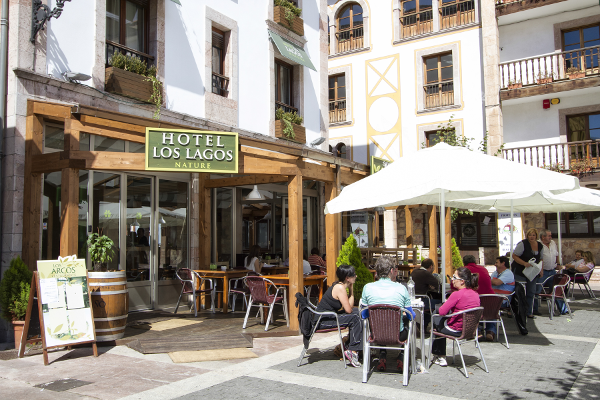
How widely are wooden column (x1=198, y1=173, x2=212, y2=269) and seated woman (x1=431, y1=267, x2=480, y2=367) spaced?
538 cm

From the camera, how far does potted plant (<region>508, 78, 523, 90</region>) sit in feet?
59.5

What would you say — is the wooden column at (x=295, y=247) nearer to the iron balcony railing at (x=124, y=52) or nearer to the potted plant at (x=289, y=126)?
the iron balcony railing at (x=124, y=52)

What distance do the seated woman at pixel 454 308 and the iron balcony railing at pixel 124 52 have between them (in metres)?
6.33

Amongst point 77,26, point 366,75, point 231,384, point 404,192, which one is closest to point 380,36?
point 366,75

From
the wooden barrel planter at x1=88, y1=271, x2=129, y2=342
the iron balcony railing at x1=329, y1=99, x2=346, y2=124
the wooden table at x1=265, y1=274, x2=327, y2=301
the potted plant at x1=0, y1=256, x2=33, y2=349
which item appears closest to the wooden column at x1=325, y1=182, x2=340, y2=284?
the wooden table at x1=265, y1=274, x2=327, y2=301

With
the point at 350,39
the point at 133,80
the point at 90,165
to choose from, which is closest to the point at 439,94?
the point at 350,39

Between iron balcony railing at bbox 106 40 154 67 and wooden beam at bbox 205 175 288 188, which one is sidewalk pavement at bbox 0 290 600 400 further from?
iron balcony railing at bbox 106 40 154 67

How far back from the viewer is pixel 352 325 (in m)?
5.58

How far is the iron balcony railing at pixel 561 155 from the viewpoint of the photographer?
17.0m

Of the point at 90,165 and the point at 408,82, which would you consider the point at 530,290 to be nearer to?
the point at 90,165

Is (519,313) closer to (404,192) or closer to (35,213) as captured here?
(404,192)

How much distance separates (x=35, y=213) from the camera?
6.86 metres

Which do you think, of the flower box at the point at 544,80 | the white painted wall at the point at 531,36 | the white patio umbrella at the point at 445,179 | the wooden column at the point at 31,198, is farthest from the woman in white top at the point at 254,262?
the white painted wall at the point at 531,36

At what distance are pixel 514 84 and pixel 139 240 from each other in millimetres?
14507
